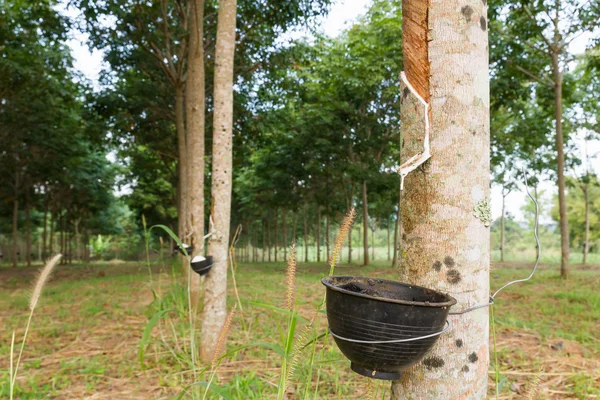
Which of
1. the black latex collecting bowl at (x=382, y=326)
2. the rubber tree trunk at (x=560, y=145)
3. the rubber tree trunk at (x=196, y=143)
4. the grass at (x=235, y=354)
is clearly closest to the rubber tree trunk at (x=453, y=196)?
the black latex collecting bowl at (x=382, y=326)

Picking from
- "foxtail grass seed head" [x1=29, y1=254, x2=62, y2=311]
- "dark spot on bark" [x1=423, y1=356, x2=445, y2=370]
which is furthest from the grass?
"dark spot on bark" [x1=423, y1=356, x2=445, y2=370]

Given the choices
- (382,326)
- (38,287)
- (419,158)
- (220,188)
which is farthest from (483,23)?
(220,188)

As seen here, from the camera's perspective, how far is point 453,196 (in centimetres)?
143

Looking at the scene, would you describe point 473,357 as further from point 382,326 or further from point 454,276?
point 382,326

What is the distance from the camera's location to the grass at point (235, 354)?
284 cm

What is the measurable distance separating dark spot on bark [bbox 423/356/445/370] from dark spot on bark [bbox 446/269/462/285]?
247 mm

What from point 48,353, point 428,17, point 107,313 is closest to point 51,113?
point 107,313

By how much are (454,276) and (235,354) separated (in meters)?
2.55

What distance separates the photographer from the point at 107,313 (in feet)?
18.1

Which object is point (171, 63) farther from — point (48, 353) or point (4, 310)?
point (48, 353)

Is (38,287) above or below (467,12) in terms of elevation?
below

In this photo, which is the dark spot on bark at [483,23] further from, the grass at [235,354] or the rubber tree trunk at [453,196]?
the grass at [235,354]

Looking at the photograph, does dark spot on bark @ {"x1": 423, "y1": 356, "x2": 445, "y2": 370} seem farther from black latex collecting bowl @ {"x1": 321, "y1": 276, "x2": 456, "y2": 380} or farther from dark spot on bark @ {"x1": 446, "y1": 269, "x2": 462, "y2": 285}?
dark spot on bark @ {"x1": 446, "y1": 269, "x2": 462, "y2": 285}

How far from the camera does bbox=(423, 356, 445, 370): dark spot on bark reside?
1.41m
